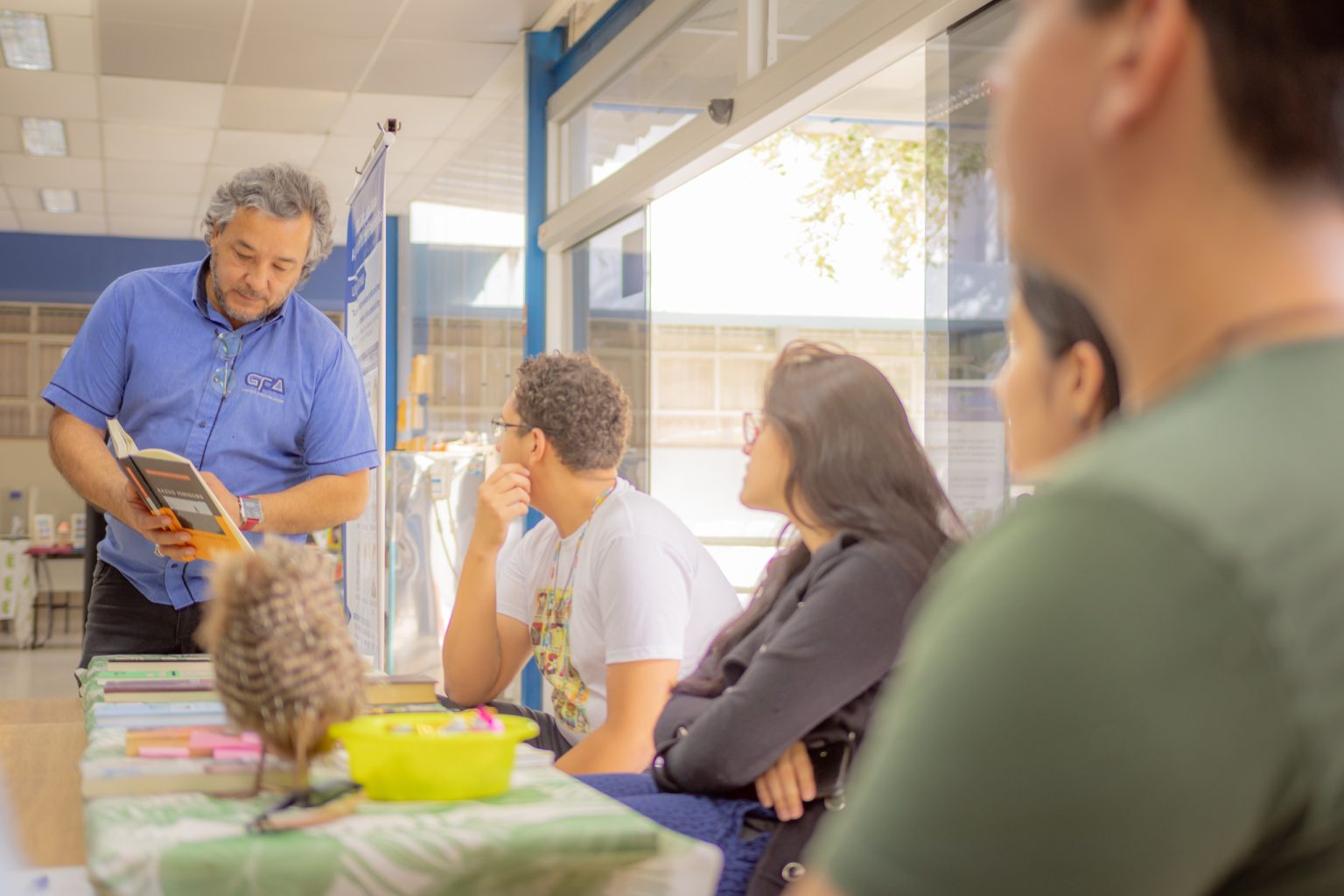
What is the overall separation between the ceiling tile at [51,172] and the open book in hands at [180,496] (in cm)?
663

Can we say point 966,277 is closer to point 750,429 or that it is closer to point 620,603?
point 750,429

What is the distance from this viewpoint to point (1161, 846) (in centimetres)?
40

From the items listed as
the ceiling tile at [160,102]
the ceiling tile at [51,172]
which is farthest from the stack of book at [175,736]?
the ceiling tile at [51,172]

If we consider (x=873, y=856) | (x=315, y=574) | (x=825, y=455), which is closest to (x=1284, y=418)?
(x=873, y=856)

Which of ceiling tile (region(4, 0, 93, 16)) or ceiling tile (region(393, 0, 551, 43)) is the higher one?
ceiling tile (region(393, 0, 551, 43))

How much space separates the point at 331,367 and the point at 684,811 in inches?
57.1

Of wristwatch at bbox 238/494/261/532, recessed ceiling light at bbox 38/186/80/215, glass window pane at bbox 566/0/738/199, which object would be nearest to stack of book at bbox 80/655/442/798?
wristwatch at bbox 238/494/261/532

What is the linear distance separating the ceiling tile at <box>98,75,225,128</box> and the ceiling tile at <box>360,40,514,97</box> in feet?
2.90

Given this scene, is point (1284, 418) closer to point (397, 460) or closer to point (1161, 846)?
point (1161, 846)

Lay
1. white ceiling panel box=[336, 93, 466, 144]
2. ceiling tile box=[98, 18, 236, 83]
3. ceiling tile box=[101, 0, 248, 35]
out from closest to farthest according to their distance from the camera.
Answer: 1. ceiling tile box=[101, 0, 248, 35]
2. ceiling tile box=[98, 18, 236, 83]
3. white ceiling panel box=[336, 93, 466, 144]

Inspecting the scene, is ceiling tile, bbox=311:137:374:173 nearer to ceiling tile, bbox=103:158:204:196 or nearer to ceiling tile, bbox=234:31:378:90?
ceiling tile, bbox=103:158:204:196

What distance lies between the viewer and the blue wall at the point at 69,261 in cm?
1021

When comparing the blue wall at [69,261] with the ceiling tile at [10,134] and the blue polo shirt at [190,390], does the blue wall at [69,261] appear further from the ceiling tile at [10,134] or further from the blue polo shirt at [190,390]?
the blue polo shirt at [190,390]

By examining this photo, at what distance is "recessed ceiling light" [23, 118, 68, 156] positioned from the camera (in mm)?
7250
